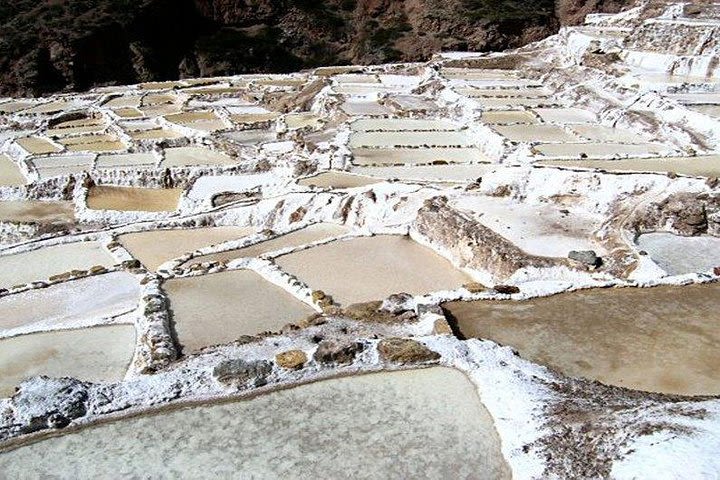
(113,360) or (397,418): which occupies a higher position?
(397,418)

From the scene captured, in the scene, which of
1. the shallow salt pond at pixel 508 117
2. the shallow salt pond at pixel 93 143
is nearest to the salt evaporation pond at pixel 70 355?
the shallow salt pond at pixel 93 143

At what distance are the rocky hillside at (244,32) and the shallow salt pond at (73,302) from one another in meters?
29.1

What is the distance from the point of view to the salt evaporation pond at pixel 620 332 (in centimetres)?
→ 614

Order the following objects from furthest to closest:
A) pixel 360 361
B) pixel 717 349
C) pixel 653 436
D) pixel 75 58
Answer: pixel 75 58 → pixel 717 349 → pixel 360 361 → pixel 653 436

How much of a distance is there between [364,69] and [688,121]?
16.4 meters

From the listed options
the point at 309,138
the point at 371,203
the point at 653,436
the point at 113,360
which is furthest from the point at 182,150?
the point at 653,436

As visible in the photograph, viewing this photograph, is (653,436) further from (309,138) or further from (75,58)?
(75,58)

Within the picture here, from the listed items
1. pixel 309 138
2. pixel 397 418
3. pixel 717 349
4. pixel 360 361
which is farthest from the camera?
pixel 309 138

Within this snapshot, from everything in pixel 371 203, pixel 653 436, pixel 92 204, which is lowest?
pixel 92 204

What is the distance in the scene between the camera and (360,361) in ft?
19.7

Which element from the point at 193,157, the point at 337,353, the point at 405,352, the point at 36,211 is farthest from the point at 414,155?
the point at 337,353

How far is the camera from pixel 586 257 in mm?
9008

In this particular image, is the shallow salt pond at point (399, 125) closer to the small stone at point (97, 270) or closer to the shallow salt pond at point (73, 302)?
the small stone at point (97, 270)

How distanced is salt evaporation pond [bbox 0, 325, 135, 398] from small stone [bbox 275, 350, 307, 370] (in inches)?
82.6
